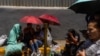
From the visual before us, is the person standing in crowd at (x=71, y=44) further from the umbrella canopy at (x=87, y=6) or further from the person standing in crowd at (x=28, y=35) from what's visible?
the umbrella canopy at (x=87, y=6)

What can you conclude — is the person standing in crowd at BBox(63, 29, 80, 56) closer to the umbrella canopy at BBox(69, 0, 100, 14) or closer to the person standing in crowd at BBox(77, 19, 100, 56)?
the umbrella canopy at BBox(69, 0, 100, 14)

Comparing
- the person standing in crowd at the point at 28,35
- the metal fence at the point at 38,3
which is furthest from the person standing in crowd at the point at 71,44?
the metal fence at the point at 38,3

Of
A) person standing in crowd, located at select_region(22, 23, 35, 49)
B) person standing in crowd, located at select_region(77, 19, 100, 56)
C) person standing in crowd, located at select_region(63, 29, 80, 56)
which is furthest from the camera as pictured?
person standing in crowd, located at select_region(22, 23, 35, 49)

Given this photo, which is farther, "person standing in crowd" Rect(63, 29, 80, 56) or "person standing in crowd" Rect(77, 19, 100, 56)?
"person standing in crowd" Rect(63, 29, 80, 56)

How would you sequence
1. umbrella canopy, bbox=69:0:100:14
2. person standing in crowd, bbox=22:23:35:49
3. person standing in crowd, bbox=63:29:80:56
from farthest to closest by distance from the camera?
person standing in crowd, bbox=22:23:35:49 < person standing in crowd, bbox=63:29:80:56 < umbrella canopy, bbox=69:0:100:14

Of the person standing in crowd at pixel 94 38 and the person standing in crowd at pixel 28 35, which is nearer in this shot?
the person standing in crowd at pixel 94 38

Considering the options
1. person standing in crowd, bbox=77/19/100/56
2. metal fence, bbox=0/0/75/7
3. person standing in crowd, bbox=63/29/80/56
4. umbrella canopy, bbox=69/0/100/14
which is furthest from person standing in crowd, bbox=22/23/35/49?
person standing in crowd, bbox=77/19/100/56

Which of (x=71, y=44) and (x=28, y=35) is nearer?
(x=71, y=44)

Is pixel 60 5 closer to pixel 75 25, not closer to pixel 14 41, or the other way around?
pixel 75 25

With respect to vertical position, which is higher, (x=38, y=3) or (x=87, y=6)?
(x=87, y=6)

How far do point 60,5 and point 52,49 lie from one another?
14.0 ft

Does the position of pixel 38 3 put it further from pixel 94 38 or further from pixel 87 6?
pixel 94 38

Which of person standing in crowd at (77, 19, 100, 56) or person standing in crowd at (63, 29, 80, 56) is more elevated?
person standing in crowd at (77, 19, 100, 56)

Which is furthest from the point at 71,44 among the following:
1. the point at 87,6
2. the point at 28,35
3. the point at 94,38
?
the point at 94,38
